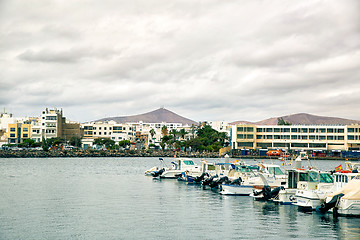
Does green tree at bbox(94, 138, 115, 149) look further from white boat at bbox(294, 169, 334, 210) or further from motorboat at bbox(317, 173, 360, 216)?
motorboat at bbox(317, 173, 360, 216)

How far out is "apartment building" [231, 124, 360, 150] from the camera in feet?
517

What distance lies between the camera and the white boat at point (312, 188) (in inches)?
1433

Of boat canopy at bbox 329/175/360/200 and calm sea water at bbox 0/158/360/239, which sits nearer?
calm sea water at bbox 0/158/360/239

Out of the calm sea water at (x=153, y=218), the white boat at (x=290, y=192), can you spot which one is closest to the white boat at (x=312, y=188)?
the white boat at (x=290, y=192)

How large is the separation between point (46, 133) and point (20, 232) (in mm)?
168278

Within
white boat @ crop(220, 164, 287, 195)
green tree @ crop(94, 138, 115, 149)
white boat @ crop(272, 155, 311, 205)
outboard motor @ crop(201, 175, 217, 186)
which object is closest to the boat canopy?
white boat @ crop(272, 155, 311, 205)

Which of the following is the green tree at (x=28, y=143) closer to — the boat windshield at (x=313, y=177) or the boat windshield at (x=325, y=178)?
the boat windshield at (x=313, y=177)

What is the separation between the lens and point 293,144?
529 feet

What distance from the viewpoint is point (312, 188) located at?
40.0 m

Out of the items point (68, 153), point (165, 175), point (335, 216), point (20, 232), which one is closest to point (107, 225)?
point (20, 232)

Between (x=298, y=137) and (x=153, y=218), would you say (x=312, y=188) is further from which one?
(x=298, y=137)

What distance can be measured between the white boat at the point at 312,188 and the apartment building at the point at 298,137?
402 ft

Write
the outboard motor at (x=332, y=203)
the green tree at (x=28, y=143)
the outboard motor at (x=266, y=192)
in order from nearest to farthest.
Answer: the outboard motor at (x=332, y=203)
the outboard motor at (x=266, y=192)
the green tree at (x=28, y=143)

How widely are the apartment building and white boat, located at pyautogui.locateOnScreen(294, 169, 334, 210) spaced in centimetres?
12244
